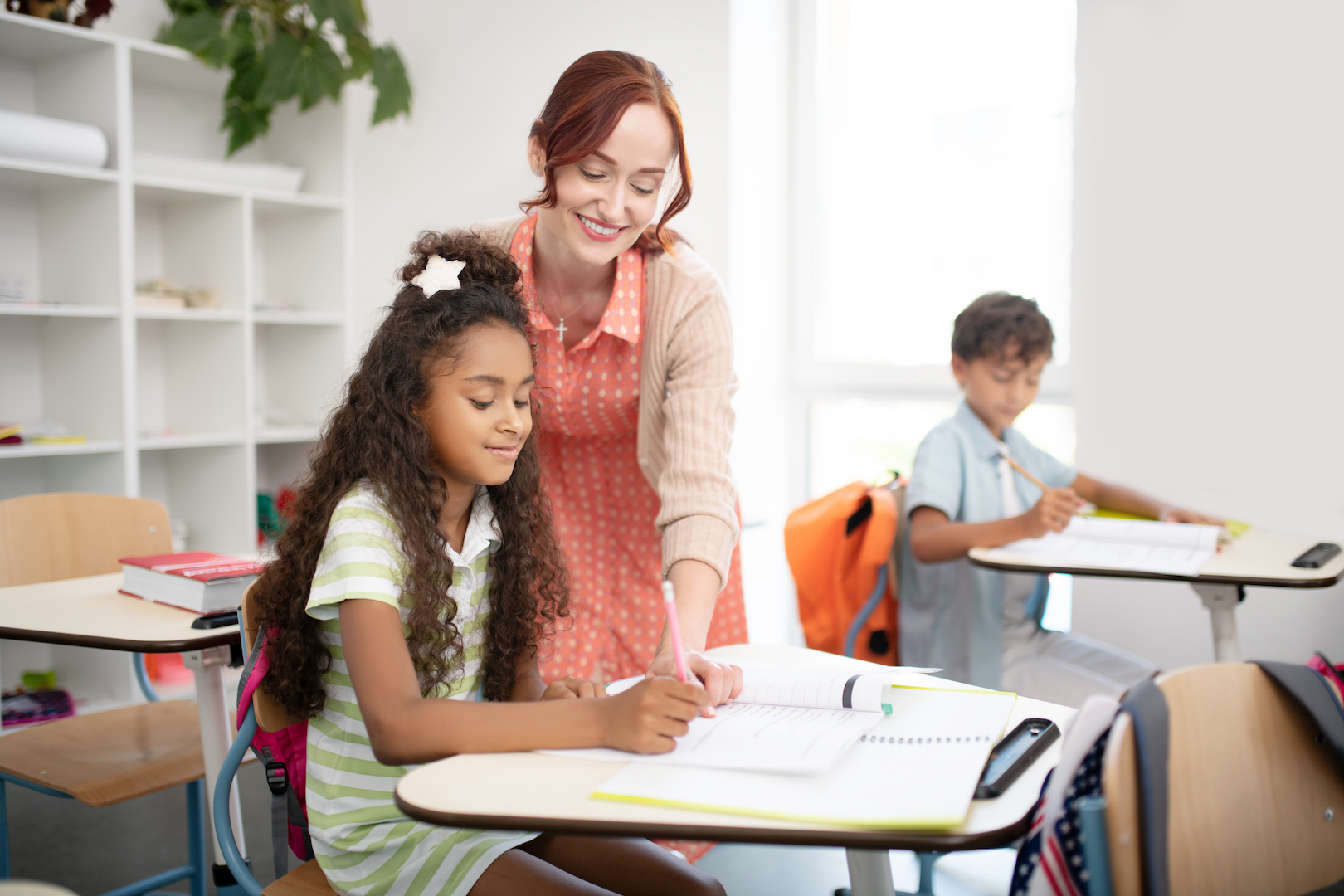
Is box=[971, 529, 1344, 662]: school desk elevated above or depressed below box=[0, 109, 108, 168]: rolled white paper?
below

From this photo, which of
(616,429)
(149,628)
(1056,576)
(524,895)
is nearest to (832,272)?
(1056,576)

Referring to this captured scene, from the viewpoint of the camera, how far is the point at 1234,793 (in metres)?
0.88

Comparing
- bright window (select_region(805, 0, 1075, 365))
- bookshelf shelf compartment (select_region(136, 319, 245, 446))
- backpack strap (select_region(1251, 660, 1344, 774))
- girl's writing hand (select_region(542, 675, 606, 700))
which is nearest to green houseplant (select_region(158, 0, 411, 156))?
bookshelf shelf compartment (select_region(136, 319, 245, 446))

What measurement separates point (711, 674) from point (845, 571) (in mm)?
1202

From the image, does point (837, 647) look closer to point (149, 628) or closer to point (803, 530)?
point (803, 530)

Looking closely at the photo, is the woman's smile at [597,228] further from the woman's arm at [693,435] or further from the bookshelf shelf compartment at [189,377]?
the bookshelf shelf compartment at [189,377]

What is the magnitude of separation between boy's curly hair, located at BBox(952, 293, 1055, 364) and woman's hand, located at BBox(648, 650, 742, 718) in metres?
1.40

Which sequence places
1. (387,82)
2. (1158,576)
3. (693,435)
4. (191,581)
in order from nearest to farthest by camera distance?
(693,435)
(191,581)
(1158,576)
(387,82)

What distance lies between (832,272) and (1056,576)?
1.14m

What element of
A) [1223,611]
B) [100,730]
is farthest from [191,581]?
[1223,611]

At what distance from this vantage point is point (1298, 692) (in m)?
0.91

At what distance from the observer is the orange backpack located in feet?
7.01

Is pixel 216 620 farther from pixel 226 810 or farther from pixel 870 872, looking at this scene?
pixel 870 872

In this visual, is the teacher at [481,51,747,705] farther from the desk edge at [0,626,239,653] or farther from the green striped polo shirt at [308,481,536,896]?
the desk edge at [0,626,239,653]
